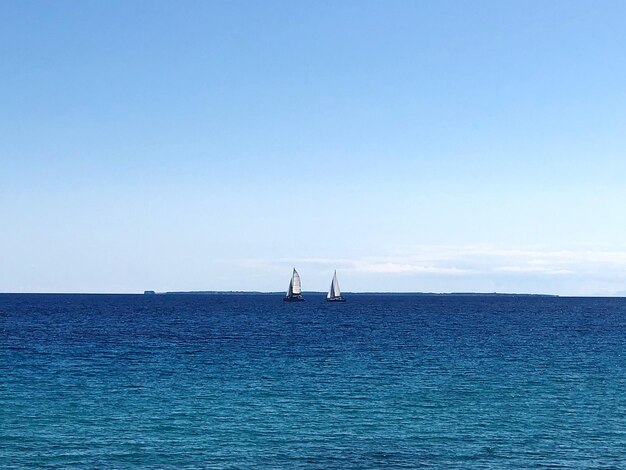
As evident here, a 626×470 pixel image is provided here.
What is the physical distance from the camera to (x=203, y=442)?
44.5 m

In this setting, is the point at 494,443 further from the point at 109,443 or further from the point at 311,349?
the point at 311,349

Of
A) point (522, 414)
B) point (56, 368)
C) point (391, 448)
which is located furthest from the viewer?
point (56, 368)

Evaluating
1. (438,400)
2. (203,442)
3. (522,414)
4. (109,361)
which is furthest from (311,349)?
(203,442)

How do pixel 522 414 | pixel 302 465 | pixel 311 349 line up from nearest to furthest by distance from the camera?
pixel 302 465
pixel 522 414
pixel 311 349

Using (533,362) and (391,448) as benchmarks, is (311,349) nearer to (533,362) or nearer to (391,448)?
(533,362)

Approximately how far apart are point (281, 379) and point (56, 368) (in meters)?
25.8

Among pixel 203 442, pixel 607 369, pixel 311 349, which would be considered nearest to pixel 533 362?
pixel 607 369

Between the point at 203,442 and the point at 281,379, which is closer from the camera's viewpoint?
the point at 203,442

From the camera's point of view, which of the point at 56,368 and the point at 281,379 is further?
the point at 56,368

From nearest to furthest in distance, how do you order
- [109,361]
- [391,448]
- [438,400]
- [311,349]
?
[391,448]
[438,400]
[109,361]
[311,349]

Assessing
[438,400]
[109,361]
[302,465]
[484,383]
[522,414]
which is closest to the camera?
[302,465]

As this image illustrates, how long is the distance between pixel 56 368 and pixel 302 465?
45822mm

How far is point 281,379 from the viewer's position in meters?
69.6

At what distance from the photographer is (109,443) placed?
144 ft
